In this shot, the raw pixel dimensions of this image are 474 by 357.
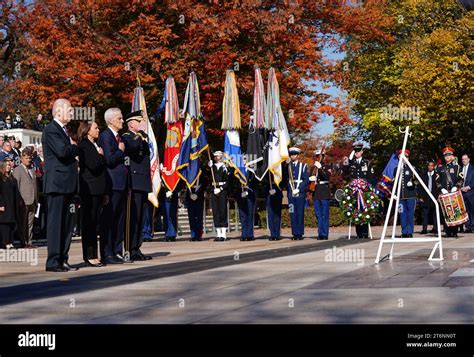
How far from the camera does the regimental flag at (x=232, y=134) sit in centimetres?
2297

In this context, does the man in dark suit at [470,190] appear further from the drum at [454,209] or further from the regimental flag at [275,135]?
the drum at [454,209]

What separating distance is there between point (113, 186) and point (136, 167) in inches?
29.9

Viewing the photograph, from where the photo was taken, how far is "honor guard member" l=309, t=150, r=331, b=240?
22.8 metres

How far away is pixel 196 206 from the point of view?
2394 centimetres

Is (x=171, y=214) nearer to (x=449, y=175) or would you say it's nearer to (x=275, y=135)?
(x=275, y=135)

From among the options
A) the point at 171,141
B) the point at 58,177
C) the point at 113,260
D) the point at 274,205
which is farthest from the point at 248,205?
the point at 58,177

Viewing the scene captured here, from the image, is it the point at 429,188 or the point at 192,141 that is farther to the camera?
the point at 429,188

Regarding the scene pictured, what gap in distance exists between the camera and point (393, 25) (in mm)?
46438

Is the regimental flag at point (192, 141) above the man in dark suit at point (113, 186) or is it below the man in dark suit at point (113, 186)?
above

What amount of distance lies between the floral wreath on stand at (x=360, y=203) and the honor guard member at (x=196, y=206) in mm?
3822

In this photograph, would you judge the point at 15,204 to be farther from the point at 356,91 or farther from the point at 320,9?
the point at 356,91

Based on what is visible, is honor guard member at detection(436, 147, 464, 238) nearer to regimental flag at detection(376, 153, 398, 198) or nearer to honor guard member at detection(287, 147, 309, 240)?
regimental flag at detection(376, 153, 398, 198)

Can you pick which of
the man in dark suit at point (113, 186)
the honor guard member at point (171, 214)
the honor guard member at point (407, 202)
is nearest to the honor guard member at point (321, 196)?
the honor guard member at point (407, 202)
